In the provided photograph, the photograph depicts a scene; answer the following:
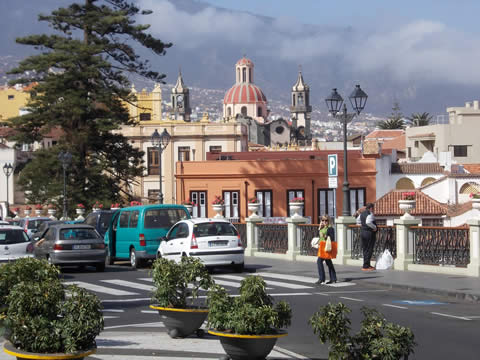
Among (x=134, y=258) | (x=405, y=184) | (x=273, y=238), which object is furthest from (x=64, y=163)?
(x=405, y=184)

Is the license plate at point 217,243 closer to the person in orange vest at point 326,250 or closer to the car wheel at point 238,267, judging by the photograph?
the car wheel at point 238,267

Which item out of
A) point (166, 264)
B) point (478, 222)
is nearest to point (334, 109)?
point (478, 222)

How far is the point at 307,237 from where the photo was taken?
29.6 m

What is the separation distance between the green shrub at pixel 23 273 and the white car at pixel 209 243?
12598 millimetres

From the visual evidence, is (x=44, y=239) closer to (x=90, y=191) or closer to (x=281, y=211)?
(x=90, y=191)

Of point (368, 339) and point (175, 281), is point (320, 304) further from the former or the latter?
point (368, 339)

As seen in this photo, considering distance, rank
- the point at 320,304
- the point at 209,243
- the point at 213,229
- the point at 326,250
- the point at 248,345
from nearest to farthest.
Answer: the point at 248,345 < the point at 320,304 < the point at 326,250 < the point at 209,243 < the point at 213,229

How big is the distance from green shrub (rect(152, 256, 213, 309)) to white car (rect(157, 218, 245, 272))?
37.1 ft

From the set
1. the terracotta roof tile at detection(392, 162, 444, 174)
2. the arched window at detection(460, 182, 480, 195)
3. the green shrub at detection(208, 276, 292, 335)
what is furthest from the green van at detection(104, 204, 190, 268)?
the arched window at detection(460, 182, 480, 195)

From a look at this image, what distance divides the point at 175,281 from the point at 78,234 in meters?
14.8

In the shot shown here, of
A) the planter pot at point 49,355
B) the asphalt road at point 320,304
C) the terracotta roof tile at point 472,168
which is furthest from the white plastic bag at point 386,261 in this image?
the terracotta roof tile at point 472,168

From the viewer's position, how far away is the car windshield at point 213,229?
24594 millimetres

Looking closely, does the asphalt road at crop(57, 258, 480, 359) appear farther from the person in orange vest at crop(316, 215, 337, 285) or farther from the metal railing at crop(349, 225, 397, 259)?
the metal railing at crop(349, 225, 397, 259)

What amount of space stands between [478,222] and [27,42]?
3698 cm
